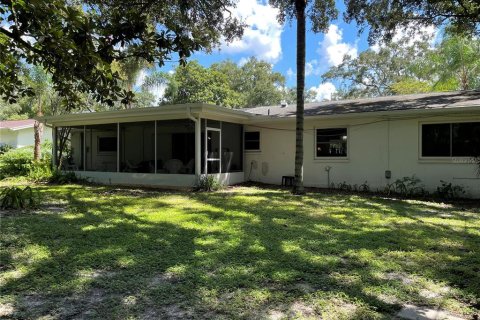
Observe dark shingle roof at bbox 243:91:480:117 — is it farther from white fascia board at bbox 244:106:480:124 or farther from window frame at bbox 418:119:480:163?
window frame at bbox 418:119:480:163

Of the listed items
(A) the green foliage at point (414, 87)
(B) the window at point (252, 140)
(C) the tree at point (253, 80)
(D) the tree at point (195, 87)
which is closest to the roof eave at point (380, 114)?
(B) the window at point (252, 140)

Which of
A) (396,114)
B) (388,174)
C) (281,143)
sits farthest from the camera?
(281,143)

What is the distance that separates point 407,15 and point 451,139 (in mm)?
4474

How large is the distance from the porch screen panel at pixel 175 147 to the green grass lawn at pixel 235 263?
5.00 meters

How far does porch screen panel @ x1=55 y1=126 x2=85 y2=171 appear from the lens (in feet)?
52.6

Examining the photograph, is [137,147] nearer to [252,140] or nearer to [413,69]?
[252,140]

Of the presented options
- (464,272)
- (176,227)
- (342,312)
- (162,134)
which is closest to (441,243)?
(464,272)

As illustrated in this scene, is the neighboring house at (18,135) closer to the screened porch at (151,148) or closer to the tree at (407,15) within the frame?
the screened porch at (151,148)

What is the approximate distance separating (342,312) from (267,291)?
763 mm

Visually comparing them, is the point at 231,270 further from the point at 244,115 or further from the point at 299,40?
the point at 244,115

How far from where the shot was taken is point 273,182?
47.7ft

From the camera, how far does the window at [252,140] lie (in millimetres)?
14953

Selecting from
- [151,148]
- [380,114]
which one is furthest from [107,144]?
[380,114]

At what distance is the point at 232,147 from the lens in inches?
569
